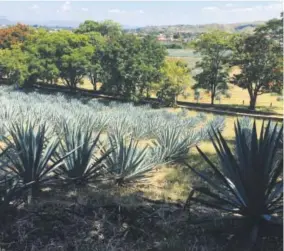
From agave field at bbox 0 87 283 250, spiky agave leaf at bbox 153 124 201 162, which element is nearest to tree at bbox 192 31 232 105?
spiky agave leaf at bbox 153 124 201 162

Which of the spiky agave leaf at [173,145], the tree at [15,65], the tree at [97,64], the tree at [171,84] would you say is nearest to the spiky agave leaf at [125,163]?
the spiky agave leaf at [173,145]

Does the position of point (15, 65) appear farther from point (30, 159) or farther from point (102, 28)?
point (30, 159)

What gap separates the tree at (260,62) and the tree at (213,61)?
4.68 ft

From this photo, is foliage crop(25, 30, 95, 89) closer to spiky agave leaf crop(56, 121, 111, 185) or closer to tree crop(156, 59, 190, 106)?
tree crop(156, 59, 190, 106)

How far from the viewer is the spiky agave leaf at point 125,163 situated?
6.77 m

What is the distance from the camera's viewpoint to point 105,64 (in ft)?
108

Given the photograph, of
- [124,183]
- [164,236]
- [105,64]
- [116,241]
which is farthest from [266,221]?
[105,64]

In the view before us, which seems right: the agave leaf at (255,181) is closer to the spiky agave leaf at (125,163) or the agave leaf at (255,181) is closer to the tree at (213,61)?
the spiky agave leaf at (125,163)

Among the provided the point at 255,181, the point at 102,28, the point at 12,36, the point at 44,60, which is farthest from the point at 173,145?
the point at 102,28

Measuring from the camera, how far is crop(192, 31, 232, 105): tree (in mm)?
Result: 30891

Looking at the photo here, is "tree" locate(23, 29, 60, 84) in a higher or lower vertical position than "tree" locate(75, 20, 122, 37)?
lower

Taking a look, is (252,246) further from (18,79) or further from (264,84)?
(18,79)

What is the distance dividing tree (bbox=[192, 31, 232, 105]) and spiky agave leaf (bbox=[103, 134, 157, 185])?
82.4ft

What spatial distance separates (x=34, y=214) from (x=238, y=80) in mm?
27053
